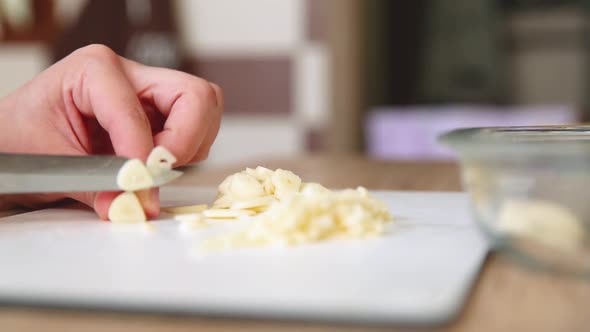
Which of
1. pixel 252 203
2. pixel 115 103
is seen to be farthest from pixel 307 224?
pixel 115 103

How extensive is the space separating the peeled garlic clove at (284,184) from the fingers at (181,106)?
9 centimetres

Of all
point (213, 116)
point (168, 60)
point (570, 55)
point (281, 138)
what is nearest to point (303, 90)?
point (281, 138)

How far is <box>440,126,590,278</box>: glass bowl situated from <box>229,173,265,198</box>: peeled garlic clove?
260 mm

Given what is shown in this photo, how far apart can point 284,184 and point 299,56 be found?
2.04 metres

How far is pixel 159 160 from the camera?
66 centimetres

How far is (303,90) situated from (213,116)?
1959 mm

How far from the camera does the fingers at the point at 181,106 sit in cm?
70

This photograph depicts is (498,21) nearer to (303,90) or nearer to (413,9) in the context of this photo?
(413,9)

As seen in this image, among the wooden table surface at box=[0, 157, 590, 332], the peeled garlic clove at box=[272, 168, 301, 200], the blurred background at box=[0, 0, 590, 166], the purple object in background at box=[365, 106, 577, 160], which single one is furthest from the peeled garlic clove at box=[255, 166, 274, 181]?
the purple object in background at box=[365, 106, 577, 160]

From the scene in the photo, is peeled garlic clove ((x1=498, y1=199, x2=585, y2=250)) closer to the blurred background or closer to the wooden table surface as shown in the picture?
the wooden table surface

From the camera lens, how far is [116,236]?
575mm

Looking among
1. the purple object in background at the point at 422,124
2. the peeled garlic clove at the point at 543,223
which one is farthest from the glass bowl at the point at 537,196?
the purple object in background at the point at 422,124

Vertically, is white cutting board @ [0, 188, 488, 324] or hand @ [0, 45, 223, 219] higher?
hand @ [0, 45, 223, 219]

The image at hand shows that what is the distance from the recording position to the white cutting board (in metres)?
0.38
